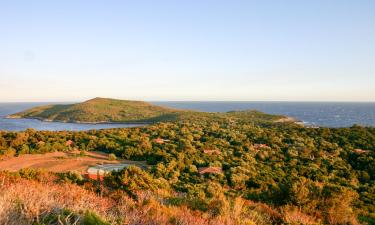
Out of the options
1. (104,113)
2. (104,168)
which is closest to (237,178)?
(104,168)

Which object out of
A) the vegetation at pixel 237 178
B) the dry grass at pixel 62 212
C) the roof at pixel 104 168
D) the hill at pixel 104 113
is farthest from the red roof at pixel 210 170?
the hill at pixel 104 113

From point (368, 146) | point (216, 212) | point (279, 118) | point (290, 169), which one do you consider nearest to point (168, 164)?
point (290, 169)

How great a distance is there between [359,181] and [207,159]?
10.9 m

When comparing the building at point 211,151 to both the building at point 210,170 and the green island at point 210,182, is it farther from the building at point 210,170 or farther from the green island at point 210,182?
the building at point 210,170

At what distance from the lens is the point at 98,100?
407 feet

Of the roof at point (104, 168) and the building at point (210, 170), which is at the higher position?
the roof at point (104, 168)

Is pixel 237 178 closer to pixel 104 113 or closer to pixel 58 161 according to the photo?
pixel 58 161

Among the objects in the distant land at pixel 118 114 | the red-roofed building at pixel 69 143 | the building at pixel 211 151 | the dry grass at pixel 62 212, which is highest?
the dry grass at pixel 62 212

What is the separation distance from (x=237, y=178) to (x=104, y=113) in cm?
8452

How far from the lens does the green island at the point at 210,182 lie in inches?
280

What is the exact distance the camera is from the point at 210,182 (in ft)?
59.1

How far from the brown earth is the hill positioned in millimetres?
60330

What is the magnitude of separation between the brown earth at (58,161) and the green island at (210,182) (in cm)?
101

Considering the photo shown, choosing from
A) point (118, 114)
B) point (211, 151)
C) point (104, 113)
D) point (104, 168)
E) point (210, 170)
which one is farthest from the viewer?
point (118, 114)
